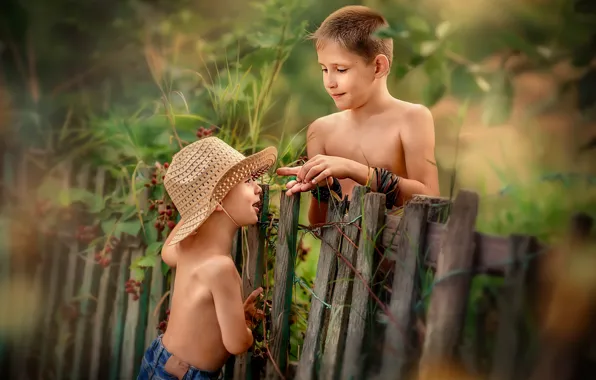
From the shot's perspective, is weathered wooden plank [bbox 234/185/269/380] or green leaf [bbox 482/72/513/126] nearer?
green leaf [bbox 482/72/513/126]

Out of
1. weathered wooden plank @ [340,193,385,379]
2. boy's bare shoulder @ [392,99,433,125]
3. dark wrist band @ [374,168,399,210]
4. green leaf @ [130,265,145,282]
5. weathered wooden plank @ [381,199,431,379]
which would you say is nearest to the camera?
weathered wooden plank @ [381,199,431,379]

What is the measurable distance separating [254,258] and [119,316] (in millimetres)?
849

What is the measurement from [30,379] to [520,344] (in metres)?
2.37

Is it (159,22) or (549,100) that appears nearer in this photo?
(549,100)

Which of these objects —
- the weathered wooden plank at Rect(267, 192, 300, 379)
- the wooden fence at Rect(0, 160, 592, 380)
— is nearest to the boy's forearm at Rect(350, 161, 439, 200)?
the wooden fence at Rect(0, 160, 592, 380)

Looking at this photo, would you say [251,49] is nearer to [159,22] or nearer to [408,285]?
[159,22]

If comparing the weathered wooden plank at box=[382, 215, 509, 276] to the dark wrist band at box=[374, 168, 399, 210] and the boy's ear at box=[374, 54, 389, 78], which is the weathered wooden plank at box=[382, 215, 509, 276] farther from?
the boy's ear at box=[374, 54, 389, 78]

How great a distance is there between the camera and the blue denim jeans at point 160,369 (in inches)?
81.1

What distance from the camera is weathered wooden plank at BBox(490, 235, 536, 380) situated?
1.47 m

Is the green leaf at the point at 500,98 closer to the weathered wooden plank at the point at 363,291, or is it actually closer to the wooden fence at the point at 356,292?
the wooden fence at the point at 356,292

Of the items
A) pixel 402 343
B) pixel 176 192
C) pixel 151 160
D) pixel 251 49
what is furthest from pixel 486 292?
pixel 251 49

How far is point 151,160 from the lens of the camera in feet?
9.42

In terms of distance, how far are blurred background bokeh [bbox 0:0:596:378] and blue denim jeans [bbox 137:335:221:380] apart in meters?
0.41

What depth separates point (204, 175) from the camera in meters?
2.06
